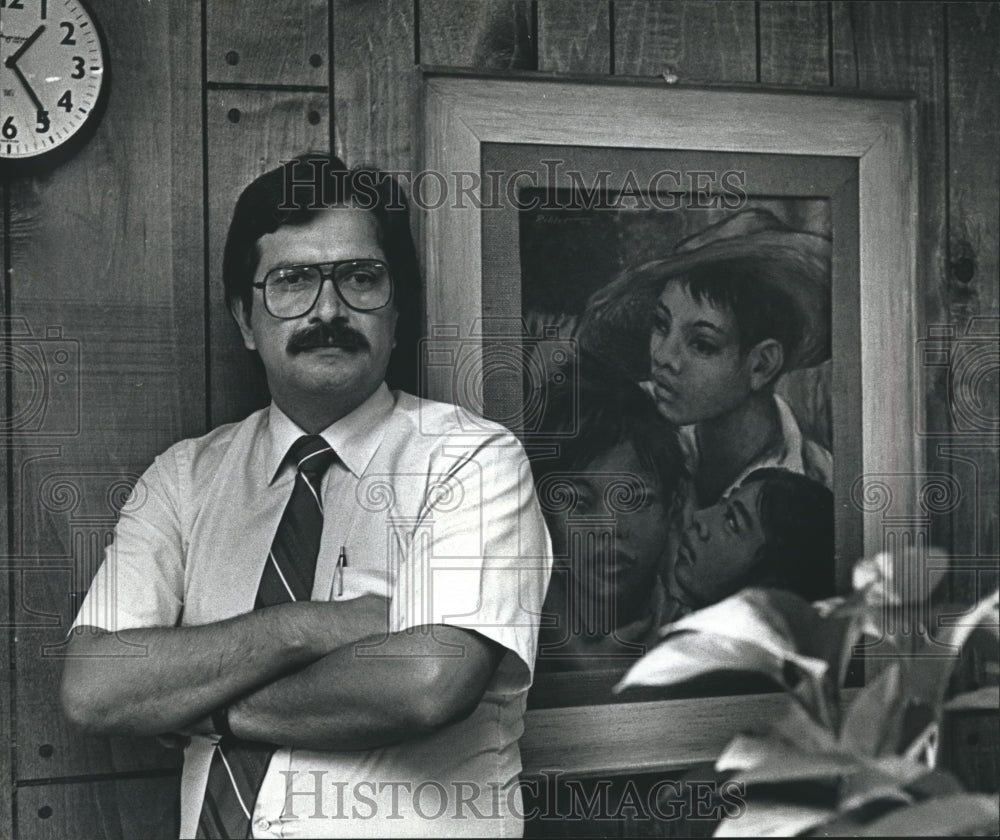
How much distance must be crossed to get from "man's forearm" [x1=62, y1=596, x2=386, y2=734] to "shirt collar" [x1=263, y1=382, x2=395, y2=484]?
10.6 inches

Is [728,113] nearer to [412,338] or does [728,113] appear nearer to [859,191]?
[859,191]

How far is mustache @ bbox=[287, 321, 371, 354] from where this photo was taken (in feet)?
6.25

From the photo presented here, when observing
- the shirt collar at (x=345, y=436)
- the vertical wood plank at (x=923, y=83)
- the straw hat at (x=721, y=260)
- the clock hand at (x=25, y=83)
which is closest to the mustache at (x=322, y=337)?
the shirt collar at (x=345, y=436)

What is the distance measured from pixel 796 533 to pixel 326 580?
0.83 metres

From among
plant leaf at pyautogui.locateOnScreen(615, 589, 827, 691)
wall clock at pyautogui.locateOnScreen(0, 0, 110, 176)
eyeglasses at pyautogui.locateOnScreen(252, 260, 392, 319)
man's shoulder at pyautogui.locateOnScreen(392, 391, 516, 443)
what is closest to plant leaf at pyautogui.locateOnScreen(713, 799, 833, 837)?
plant leaf at pyautogui.locateOnScreen(615, 589, 827, 691)

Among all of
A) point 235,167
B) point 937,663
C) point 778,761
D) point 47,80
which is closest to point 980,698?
point 937,663

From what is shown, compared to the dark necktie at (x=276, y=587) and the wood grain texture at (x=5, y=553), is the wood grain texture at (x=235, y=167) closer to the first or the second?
the dark necktie at (x=276, y=587)

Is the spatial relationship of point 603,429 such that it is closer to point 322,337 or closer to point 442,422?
point 442,422

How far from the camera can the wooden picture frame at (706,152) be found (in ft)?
6.63

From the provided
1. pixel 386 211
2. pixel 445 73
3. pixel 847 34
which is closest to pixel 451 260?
pixel 386 211

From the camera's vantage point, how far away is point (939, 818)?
1.27 meters

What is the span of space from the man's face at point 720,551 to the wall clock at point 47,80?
1183 millimetres

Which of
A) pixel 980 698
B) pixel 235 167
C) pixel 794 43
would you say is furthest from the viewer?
pixel 794 43

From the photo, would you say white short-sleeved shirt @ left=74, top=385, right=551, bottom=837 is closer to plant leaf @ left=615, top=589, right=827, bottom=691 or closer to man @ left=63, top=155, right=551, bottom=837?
man @ left=63, top=155, right=551, bottom=837
